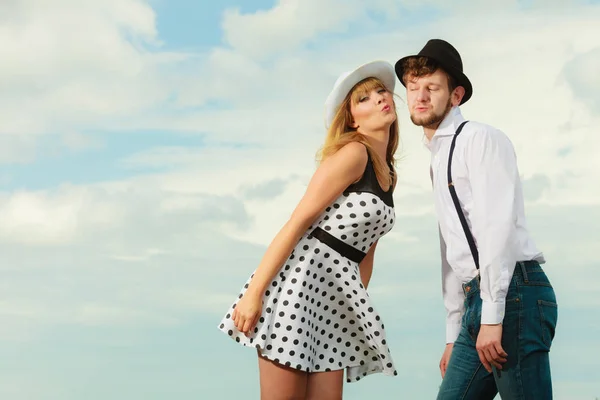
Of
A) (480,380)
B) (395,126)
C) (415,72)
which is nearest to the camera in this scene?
(480,380)

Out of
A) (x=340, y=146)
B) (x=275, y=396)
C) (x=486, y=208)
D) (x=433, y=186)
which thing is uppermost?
(x=340, y=146)

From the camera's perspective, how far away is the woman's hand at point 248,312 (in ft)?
16.8

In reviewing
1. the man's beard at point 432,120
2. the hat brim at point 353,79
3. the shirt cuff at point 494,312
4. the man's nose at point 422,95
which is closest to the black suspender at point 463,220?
the shirt cuff at point 494,312

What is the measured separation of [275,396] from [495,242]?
170cm

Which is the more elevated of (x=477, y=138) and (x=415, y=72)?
(x=415, y=72)

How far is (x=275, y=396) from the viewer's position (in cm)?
515

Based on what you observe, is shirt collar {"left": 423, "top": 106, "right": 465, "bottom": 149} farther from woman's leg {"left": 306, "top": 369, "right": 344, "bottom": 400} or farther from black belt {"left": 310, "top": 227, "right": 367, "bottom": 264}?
woman's leg {"left": 306, "top": 369, "right": 344, "bottom": 400}

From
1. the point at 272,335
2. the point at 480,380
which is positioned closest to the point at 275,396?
the point at 272,335

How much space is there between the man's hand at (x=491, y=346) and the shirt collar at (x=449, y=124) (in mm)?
1114

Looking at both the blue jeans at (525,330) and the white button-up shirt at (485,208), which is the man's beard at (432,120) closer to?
the white button-up shirt at (485,208)

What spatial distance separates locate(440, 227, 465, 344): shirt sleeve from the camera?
511cm

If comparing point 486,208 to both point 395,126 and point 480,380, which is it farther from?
point 395,126

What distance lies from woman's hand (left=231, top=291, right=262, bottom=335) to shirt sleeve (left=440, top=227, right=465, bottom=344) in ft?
3.70

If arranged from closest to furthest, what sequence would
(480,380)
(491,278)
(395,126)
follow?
(491,278) → (480,380) → (395,126)
